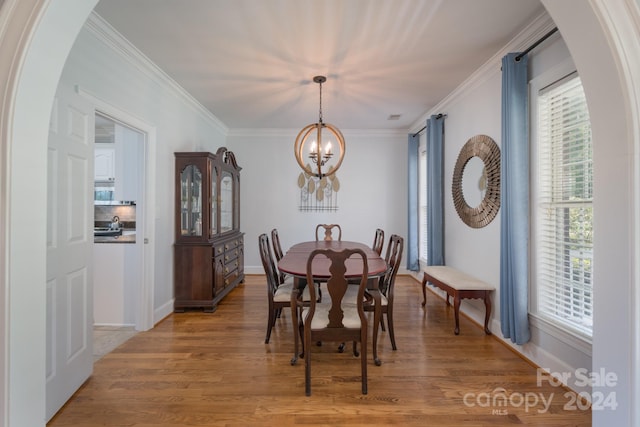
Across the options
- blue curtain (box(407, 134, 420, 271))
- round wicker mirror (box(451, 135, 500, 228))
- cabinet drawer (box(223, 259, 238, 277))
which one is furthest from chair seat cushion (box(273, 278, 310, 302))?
blue curtain (box(407, 134, 420, 271))

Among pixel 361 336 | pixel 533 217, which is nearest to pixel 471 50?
pixel 533 217

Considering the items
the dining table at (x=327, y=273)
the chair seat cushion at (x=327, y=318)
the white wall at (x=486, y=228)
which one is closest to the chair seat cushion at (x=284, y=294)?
the dining table at (x=327, y=273)

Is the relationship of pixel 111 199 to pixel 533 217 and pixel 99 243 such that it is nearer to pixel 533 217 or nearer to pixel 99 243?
pixel 99 243

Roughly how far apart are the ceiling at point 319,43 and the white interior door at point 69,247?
926 mm

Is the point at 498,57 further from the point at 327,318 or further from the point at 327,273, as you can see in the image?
the point at 327,318

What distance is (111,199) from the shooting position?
197 inches

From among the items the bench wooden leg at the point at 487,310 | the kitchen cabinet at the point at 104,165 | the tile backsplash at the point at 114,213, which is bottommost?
the bench wooden leg at the point at 487,310

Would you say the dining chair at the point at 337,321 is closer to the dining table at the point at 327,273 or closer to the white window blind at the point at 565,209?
the dining table at the point at 327,273

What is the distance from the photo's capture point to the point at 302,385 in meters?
2.08

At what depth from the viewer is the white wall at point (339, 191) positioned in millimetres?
5480

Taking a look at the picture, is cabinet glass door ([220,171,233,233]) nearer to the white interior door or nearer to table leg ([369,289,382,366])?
the white interior door

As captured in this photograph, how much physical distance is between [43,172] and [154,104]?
2.34 m

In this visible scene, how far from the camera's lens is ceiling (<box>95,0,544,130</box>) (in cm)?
210

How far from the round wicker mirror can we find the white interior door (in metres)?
3.43
